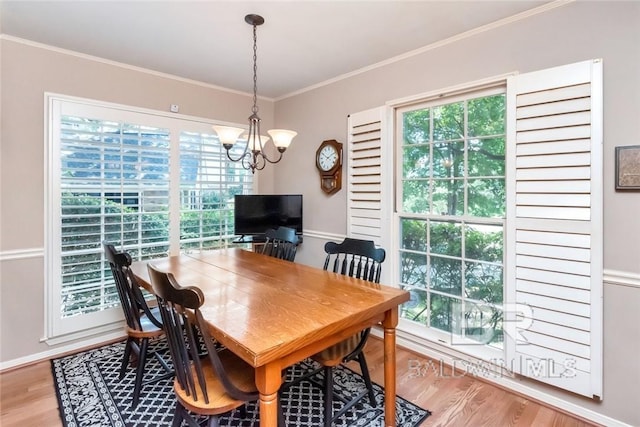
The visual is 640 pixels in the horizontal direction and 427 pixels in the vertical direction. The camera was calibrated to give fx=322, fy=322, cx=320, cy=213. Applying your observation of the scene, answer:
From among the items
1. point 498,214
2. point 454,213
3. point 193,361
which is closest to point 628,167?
point 498,214

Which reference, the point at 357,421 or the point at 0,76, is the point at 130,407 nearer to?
the point at 357,421

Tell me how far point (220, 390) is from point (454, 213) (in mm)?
2110

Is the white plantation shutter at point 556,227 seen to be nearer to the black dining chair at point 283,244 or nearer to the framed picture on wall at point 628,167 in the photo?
the framed picture on wall at point 628,167

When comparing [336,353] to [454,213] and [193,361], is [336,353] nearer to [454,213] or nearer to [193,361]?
[193,361]

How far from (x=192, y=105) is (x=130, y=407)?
111 inches

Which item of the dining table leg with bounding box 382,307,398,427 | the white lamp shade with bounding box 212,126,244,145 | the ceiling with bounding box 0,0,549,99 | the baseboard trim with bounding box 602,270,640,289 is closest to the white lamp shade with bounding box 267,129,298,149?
the white lamp shade with bounding box 212,126,244,145

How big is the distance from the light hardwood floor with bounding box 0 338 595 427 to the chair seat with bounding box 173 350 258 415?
1162mm

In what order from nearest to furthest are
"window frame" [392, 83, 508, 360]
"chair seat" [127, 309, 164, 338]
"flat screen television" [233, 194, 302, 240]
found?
"chair seat" [127, 309, 164, 338]
"window frame" [392, 83, 508, 360]
"flat screen television" [233, 194, 302, 240]

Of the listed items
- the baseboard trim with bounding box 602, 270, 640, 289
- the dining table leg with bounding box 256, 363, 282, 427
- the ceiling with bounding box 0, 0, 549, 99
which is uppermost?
the ceiling with bounding box 0, 0, 549, 99

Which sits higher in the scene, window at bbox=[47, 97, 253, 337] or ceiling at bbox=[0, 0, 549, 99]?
ceiling at bbox=[0, 0, 549, 99]

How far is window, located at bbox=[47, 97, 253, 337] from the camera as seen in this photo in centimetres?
273

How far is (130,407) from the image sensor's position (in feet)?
6.72

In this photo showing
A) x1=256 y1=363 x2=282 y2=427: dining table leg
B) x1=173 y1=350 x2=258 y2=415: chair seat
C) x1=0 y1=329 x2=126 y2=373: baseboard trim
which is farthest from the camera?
x1=0 y1=329 x2=126 y2=373: baseboard trim

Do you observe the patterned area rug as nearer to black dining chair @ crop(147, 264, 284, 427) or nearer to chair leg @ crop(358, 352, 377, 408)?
chair leg @ crop(358, 352, 377, 408)
